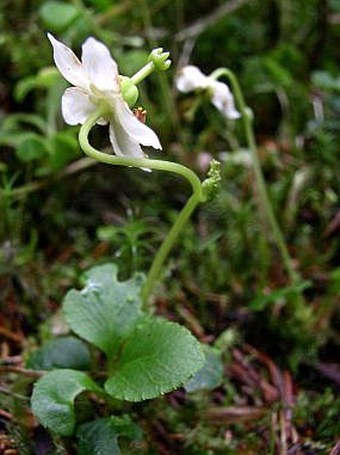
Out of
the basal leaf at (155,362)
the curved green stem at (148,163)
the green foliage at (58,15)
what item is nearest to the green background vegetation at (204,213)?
the green foliage at (58,15)

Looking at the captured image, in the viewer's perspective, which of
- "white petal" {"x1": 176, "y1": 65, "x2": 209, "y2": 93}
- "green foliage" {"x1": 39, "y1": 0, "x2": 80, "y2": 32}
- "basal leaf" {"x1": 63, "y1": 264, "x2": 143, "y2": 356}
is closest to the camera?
"basal leaf" {"x1": 63, "y1": 264, "x2": 143, "y2": 356}

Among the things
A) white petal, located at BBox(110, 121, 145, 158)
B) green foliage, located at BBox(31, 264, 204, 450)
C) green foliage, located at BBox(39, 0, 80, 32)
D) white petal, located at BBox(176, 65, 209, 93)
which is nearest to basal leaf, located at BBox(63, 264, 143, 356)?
green foliage, located at BBox(31, 264, 204, 450)

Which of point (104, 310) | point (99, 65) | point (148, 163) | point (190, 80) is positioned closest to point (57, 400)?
point (104, 310)

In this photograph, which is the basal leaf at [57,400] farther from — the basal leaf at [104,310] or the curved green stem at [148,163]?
the curved green stem at [148,163]

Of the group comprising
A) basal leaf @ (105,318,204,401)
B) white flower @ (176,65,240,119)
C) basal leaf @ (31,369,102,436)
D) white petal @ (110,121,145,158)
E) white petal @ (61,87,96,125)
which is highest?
white petal @ (61,87,96,125)

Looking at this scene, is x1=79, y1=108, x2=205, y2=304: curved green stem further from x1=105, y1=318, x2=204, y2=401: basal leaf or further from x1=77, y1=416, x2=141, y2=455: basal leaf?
x1=77, y1=416, x2=141, y2=455: basal leaf

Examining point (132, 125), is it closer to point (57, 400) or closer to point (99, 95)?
point (99, 95)
